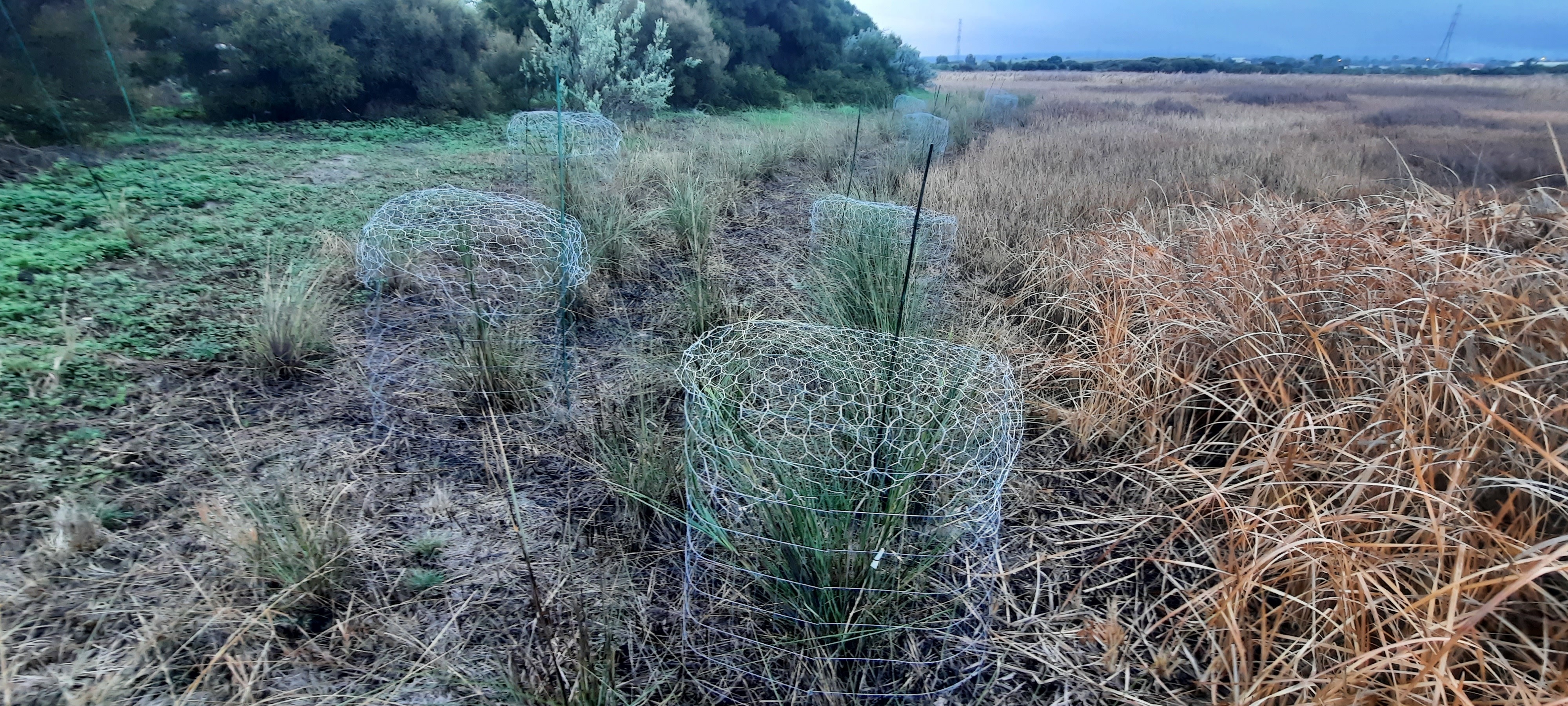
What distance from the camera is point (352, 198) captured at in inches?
139

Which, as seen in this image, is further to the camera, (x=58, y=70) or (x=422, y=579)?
(x=58, y=70)

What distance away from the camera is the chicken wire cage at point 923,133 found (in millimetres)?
5938

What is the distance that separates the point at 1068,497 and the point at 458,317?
2.08 m

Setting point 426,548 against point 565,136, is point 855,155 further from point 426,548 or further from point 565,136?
point 426,548

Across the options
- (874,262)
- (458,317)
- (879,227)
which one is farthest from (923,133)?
(458,317)

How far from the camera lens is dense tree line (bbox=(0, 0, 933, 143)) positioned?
2840mm

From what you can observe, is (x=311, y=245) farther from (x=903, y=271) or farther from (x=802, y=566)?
(x=802, y=566)

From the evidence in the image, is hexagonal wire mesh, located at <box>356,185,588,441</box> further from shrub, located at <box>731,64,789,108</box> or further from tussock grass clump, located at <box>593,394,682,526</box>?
shrub, located at <box>731,64,789,108</box>

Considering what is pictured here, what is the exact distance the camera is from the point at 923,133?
20.6 feet

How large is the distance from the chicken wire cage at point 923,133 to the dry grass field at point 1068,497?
3.46 meters

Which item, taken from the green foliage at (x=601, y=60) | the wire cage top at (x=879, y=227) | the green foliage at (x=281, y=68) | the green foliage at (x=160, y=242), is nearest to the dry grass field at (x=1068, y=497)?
the green foliage at (x=160, y=242)

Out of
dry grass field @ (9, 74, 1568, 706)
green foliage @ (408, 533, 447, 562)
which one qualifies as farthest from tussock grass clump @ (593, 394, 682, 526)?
green foliage @ (408, 533, 447, 562)

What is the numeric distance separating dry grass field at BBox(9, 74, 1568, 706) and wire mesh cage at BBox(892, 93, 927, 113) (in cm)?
558

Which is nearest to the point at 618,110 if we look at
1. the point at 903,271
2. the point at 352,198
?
the point at 352,198
